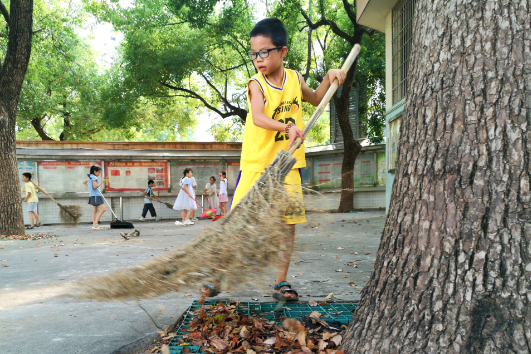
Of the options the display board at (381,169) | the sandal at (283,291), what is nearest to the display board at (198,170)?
the display board at (381,169)

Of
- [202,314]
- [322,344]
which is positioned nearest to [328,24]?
[202,314]

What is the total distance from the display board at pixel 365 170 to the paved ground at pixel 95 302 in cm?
880

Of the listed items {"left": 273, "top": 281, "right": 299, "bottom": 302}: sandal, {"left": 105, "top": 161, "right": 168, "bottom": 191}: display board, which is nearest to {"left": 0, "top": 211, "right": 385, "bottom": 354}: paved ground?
{"left": 273, "top": 281, "right": 299, "bottom": 302}: sandal

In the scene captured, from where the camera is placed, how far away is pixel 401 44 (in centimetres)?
783

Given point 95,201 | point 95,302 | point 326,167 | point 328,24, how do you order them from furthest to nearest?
1. point 326,167
2. point 328,24
3. point 95,201
4. point 95,302

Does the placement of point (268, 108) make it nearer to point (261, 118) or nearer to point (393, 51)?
point (261, 118)

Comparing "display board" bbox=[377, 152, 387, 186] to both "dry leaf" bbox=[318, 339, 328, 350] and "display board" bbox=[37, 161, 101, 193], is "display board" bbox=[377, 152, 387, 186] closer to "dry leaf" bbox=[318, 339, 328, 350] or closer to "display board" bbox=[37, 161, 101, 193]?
"display board" bbox=[37, 161, 101, 193]

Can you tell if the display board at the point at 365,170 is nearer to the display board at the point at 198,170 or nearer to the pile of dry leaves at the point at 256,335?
the display board at the point at 198,170

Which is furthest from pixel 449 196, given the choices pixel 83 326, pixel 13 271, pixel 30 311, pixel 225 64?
pixel 225 64

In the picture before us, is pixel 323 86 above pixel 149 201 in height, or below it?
above

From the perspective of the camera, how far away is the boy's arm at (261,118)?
229 centimetres

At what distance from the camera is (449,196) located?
150 cm

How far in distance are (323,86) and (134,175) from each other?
1149 cm

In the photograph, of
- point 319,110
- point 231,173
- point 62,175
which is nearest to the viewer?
point 319,110
